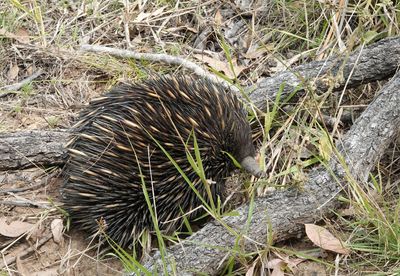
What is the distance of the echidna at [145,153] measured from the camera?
260 cm

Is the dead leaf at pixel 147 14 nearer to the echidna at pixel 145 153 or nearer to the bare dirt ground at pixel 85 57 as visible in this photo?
the bare dirt ground at pixel 85 57

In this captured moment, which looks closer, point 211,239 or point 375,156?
point 211,239

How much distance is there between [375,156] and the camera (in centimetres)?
258

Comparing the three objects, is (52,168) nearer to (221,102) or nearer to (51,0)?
(221,102)

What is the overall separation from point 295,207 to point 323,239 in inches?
6.3

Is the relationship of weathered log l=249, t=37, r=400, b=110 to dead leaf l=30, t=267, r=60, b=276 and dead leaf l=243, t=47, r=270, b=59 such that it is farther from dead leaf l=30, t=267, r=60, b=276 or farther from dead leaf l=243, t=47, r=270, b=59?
dead leaf l=30, t=267, r=60, b=276

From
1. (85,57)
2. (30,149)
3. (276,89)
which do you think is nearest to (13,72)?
(85,57)

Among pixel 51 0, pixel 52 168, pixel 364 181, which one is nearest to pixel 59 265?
pixel 52 168

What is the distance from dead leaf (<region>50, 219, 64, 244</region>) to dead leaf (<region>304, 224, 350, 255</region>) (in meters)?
1.10

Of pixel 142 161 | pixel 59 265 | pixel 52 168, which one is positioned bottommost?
pixel 59 265

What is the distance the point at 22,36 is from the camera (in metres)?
3.99

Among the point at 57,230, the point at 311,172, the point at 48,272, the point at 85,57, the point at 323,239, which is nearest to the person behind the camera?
the point at 323,239

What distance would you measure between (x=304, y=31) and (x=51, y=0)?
1811mm

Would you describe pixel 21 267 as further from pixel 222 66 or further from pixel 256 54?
pixel 256 54
